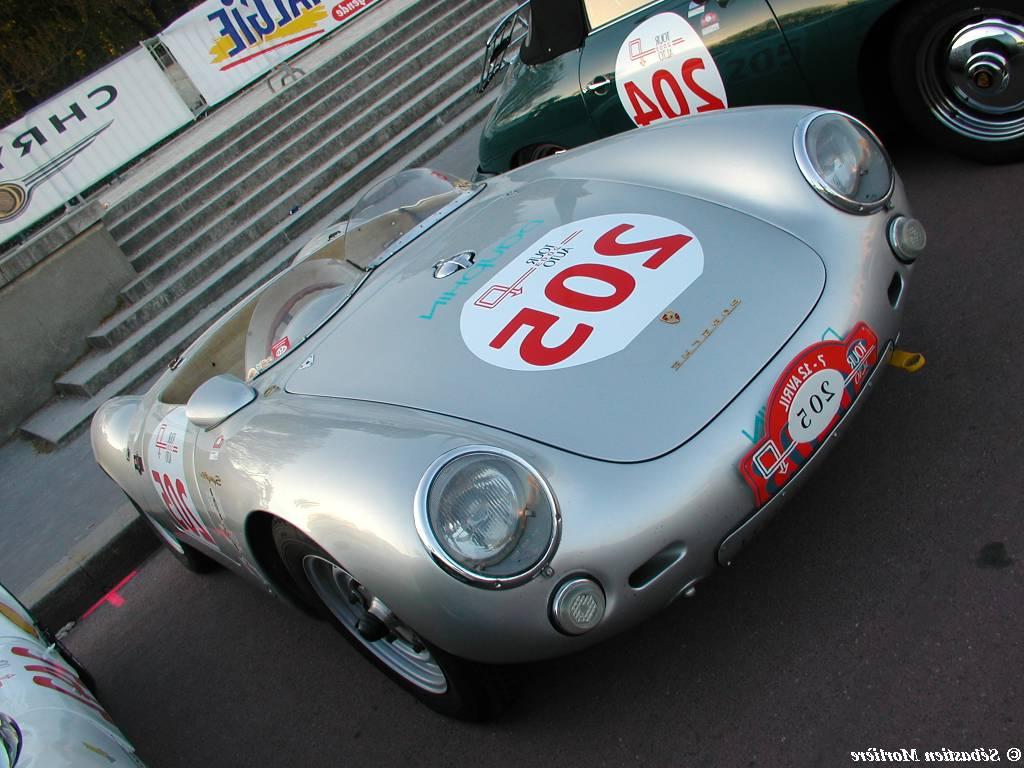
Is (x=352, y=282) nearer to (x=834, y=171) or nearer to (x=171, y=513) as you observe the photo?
(x=171, y=513)

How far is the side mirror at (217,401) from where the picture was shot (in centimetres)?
251

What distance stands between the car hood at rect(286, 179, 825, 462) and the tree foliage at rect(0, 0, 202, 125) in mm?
17804

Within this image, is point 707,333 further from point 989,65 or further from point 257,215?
point 257,215

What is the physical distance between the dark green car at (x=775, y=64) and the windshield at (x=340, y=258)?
967mm

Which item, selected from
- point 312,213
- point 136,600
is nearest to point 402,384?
point 136,600

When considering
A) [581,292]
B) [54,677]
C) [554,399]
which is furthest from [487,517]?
[54,677]

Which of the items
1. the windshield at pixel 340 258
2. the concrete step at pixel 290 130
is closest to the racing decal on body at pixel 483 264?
the windshield at pixel 340 258

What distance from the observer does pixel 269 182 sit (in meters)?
8.17

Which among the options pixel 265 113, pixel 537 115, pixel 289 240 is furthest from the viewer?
pixel 265 113

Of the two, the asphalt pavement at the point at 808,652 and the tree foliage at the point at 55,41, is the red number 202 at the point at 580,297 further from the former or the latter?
the tree foliage at the point at 55,41

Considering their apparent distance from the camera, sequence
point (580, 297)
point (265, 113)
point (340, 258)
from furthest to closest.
Answer: point (265, 113) < point (340, 258) < point (580, 297)

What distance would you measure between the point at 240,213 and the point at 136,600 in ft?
16.3

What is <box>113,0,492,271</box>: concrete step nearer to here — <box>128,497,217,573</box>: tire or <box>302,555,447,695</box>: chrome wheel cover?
<box>128,497,217,573</box>: tire

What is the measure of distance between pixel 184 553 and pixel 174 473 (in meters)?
0.87
